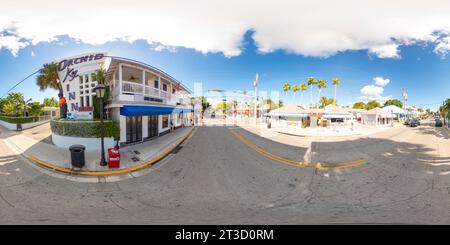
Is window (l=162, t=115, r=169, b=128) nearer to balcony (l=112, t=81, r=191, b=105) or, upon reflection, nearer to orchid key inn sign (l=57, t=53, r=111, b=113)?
balcony (l=112, t=81, r=191, b=105)

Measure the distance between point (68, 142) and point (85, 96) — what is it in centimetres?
A: 356

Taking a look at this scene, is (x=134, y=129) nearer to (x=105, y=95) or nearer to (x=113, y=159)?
(x=105, y=95)

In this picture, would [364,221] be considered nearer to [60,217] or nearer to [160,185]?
[160,185]

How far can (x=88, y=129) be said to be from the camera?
36.8 feet

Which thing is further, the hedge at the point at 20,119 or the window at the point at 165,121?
the hedge at the point at 20,119

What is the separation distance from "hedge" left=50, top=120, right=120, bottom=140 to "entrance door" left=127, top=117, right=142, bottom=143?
3.90 ft

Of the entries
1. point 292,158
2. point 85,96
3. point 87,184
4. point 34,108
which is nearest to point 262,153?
point 292,158

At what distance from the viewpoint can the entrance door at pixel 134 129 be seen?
43.1ft

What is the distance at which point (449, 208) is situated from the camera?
15.7ft

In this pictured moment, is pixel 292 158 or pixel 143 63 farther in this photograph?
pixel 143 63

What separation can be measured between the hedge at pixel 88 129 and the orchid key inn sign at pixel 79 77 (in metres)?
2.25

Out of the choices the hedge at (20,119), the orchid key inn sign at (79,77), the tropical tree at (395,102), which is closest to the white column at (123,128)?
the orchid key inn sign at (79,77)

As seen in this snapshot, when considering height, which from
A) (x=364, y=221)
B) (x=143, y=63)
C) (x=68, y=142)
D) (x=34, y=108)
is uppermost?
(x=143, y=63)

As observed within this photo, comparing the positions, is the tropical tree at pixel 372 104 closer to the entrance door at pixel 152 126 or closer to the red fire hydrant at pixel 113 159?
the entrance door at pixel 152 126
